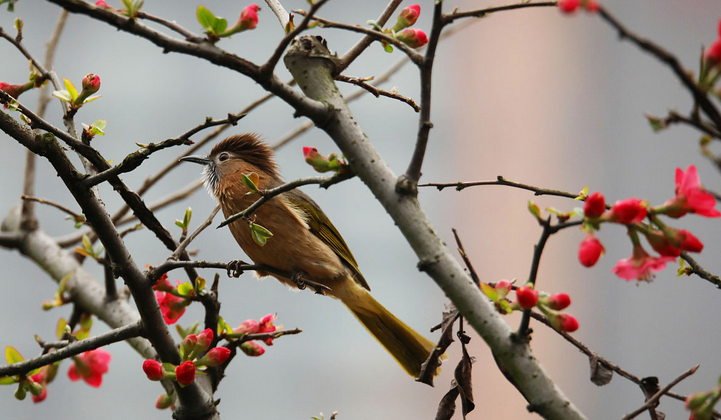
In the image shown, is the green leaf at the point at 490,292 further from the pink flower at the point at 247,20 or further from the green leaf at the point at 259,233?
the pink flower at the point at 247,20

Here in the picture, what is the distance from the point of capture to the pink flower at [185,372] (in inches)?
63.1

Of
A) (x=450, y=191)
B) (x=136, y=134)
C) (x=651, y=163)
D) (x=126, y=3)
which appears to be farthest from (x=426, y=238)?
(x=651, y=163)

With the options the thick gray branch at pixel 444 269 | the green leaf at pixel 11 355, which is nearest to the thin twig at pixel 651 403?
the thick gray branch at pixel 444 269

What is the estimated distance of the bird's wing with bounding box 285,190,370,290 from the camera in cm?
302

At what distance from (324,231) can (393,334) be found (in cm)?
57

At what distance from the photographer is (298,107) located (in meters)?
1.27

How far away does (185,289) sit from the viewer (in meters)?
1.86

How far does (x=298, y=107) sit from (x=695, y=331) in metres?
7.01

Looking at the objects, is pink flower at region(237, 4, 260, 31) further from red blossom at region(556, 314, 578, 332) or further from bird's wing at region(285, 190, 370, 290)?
bird's wing at region(285, 190, 370, 290)

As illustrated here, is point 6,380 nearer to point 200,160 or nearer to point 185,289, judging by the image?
point 185,289

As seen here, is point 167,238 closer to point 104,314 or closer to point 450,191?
point 104,314

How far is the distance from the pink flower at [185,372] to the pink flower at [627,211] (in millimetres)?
1031

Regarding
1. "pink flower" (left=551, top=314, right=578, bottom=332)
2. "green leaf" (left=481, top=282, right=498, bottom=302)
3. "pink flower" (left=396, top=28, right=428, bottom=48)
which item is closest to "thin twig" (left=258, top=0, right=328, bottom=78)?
"pink flower" (left=396, top=28, right=428, bottom=48)

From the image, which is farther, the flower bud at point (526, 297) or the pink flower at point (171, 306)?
the pink flower at point (171, 306)
